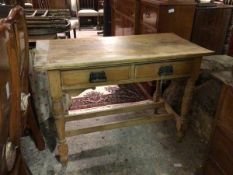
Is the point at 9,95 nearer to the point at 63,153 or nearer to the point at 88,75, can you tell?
the point at 88,75

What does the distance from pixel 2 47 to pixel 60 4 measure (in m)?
5.35

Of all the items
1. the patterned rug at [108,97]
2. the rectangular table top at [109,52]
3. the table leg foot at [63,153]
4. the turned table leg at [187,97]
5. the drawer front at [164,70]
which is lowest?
the patterned rug at [108,97]

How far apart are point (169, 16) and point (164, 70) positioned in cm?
87

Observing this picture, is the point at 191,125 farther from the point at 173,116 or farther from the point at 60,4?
the point at 60,4

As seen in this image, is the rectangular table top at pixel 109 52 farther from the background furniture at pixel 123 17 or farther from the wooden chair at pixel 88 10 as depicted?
the wooden chair at pixel 88 10

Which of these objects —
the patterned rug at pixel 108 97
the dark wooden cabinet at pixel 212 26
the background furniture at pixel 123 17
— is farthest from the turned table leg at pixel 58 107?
the dark wooden cabinet at pixel 212 26

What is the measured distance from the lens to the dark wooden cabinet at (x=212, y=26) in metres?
2.46

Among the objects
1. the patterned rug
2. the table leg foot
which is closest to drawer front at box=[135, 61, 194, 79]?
the table leg foot

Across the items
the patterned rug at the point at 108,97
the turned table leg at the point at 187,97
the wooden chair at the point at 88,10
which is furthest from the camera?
A: the wooden chair at the point at 88,10

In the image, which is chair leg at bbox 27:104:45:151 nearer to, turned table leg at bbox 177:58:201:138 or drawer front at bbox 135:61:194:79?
drawer front at bbox 135:61:194:79

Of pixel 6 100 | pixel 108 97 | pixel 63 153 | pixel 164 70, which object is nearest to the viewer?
pixel 6 100

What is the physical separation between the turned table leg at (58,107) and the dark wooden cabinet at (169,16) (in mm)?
1196

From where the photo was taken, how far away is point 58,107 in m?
1.39

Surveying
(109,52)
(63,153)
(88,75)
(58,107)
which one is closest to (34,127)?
(63,153)
